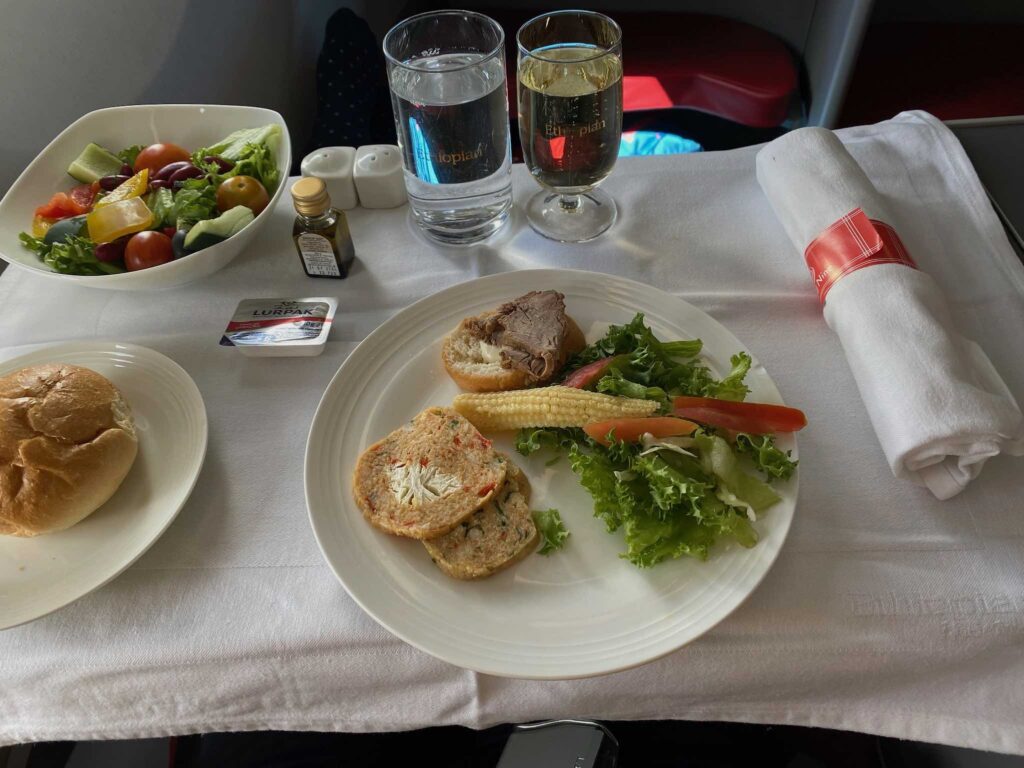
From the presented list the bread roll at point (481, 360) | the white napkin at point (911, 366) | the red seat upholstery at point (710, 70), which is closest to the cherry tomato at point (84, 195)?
the bread roll at point (481, 360)

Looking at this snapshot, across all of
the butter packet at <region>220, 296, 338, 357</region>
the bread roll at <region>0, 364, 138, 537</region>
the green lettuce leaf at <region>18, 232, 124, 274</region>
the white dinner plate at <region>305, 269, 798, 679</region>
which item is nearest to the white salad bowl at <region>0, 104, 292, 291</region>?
the green lettuce leaf at <region>18, 232, 124, 274</region>

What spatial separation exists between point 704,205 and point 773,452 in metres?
0.61

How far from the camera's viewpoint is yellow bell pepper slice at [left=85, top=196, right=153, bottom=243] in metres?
1.11

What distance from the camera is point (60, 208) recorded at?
1.16 m

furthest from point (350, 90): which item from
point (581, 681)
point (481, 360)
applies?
point (581, 681)

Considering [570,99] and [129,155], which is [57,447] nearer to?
[129,155]

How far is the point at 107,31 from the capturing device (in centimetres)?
165

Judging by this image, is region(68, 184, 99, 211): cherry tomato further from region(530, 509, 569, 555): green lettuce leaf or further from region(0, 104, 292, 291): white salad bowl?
region(530, 509, 569, 555): green lettuce leaf

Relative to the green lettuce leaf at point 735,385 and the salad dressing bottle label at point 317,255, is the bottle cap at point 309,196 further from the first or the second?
the green lettuce leaf at point 735,385

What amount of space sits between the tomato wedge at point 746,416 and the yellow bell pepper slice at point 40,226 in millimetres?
1056

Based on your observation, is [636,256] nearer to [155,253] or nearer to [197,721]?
[155,253]

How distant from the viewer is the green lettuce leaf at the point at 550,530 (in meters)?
0.82

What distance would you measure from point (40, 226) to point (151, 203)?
7.0 inches

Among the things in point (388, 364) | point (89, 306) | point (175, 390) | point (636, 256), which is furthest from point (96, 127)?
point (636, 256)
